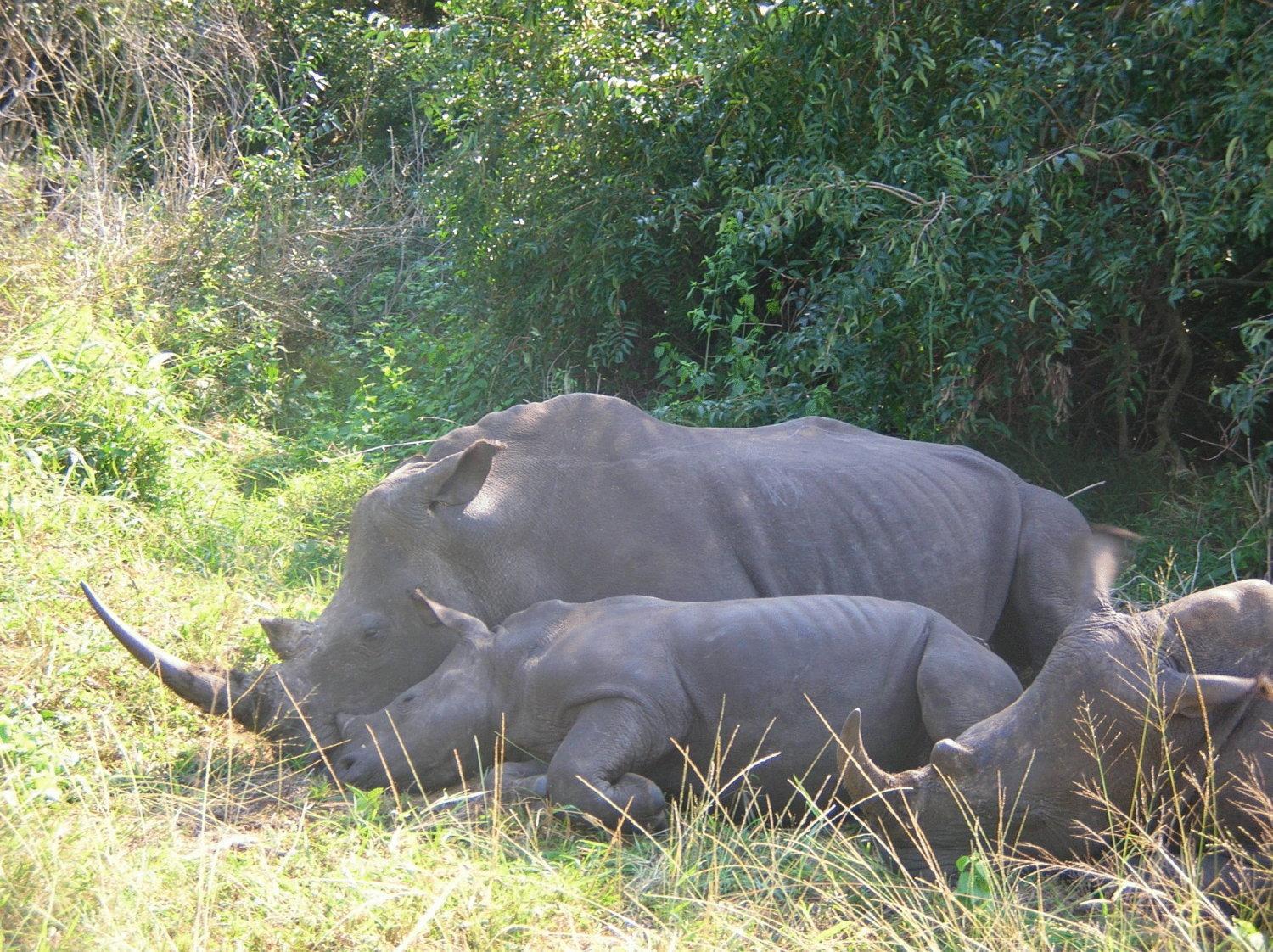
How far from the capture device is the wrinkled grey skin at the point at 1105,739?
12.4ft

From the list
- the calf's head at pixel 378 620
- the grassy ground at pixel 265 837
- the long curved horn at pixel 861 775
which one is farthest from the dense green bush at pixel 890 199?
the long curved horn at pixel 861 775

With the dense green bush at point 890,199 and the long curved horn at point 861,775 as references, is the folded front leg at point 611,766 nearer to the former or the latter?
the long curved horn at point 861,775

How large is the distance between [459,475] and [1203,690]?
2629 mm

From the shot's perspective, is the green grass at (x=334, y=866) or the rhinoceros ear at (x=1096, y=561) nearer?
the green grass at (x=334, y=866)

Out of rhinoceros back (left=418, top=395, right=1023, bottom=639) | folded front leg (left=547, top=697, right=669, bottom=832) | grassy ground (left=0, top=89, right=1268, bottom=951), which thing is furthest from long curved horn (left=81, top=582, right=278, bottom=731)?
folded front leg (left=547, top=697, right=669, bottom=832)

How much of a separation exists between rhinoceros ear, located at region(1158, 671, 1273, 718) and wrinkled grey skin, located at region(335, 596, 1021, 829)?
676 millimetres

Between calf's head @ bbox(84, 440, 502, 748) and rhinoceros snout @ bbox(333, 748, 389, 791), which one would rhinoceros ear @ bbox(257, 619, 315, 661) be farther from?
rhinoceros snout @ bbox(333, 748, 389, 791)

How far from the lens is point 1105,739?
12.6ft

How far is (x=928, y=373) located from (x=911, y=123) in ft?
4.65

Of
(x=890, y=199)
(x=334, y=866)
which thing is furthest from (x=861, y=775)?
(x=890, y=199)

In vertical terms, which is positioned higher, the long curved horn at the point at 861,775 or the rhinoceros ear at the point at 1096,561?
the long curved horn at the point at 861,775

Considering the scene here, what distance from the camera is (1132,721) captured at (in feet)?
12.5

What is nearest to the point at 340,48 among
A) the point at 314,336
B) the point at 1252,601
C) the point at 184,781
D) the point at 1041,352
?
the point at 314,336

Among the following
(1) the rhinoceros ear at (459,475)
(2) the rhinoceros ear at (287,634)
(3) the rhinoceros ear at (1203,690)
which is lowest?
(2) the rhinoceros ear at (287,634)
